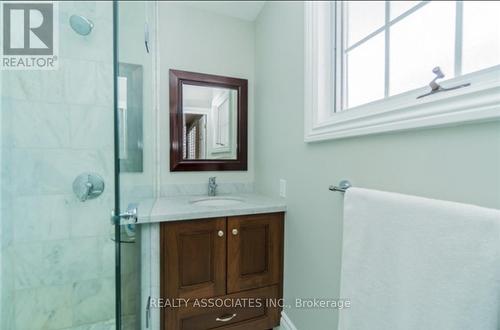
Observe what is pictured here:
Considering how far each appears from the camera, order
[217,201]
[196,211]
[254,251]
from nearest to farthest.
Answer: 1. [196,211]
2. [254,251]
3. [217,201]

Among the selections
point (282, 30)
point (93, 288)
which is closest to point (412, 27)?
point (282, 30)

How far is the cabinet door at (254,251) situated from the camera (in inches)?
52.6

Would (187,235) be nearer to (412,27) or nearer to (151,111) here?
(151,111)

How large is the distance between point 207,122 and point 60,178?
102 centimetres

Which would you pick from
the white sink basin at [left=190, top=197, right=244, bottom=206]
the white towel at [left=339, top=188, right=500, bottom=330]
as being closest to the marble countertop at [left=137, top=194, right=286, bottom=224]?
the white sink basin at [left=190, top=197, right=244, bottom=206]

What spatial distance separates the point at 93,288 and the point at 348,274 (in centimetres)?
144

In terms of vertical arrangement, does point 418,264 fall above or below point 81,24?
below

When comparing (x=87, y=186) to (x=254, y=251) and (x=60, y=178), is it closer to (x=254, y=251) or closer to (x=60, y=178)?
(x=60, y=178)

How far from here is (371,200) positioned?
750 millimetres

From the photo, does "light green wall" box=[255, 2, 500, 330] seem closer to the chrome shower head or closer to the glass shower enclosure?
the glass shower enclosure

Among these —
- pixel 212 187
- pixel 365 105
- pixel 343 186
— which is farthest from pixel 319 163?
pixel 212 187

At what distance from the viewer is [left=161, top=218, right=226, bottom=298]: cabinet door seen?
1199mm

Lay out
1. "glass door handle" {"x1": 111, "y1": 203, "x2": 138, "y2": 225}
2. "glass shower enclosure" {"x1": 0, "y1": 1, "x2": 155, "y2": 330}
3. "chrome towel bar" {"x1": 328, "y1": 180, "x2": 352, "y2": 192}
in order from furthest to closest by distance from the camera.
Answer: "glass shower enclosure" {"x1": 0, "y1": 1, "x2": 155, "y2": 330} → "chrome towel bar" {"x1": 328, "y1": 180, "x2": 352, "y2": 192} → "glass door handle" {"x1": 111, "y1": 203, "x2": 138, "y2": 225}

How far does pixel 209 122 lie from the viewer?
1860mm
